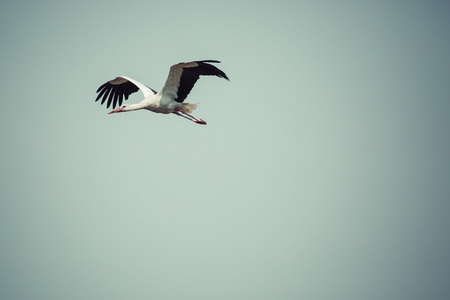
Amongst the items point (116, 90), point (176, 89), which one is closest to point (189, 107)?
point (176, 89)

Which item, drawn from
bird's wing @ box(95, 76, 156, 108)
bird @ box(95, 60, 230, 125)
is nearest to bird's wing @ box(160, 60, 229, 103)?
bird @ box(95, 60, 230, 125)

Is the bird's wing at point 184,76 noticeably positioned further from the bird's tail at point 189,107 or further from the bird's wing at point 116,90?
the bird's wing at point 116,90

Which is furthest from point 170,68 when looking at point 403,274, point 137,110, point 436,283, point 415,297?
point 403,274

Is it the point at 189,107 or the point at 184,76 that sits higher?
the point at 184,76

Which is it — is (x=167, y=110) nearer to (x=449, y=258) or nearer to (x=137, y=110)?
(x=137, y=110)

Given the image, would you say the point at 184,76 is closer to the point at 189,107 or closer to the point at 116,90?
the point at 189,107

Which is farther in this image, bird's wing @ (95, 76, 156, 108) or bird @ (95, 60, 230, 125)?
bird's wing @ (95, 76, 156, 108)

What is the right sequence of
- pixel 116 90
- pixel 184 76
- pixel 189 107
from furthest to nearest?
pixel 116 90, pixel 189 107, pixel 184 76

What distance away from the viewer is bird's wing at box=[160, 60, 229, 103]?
46.3 ft

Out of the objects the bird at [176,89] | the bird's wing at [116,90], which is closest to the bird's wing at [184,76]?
the bird at [176,89]

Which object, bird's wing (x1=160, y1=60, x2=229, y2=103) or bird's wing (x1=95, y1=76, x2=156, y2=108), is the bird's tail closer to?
bird's wing (x1=160, y1=60, x2=229, y2=103)

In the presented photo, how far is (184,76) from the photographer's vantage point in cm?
1481

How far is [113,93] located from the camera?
57.5ft

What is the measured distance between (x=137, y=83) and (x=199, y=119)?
2.13m
